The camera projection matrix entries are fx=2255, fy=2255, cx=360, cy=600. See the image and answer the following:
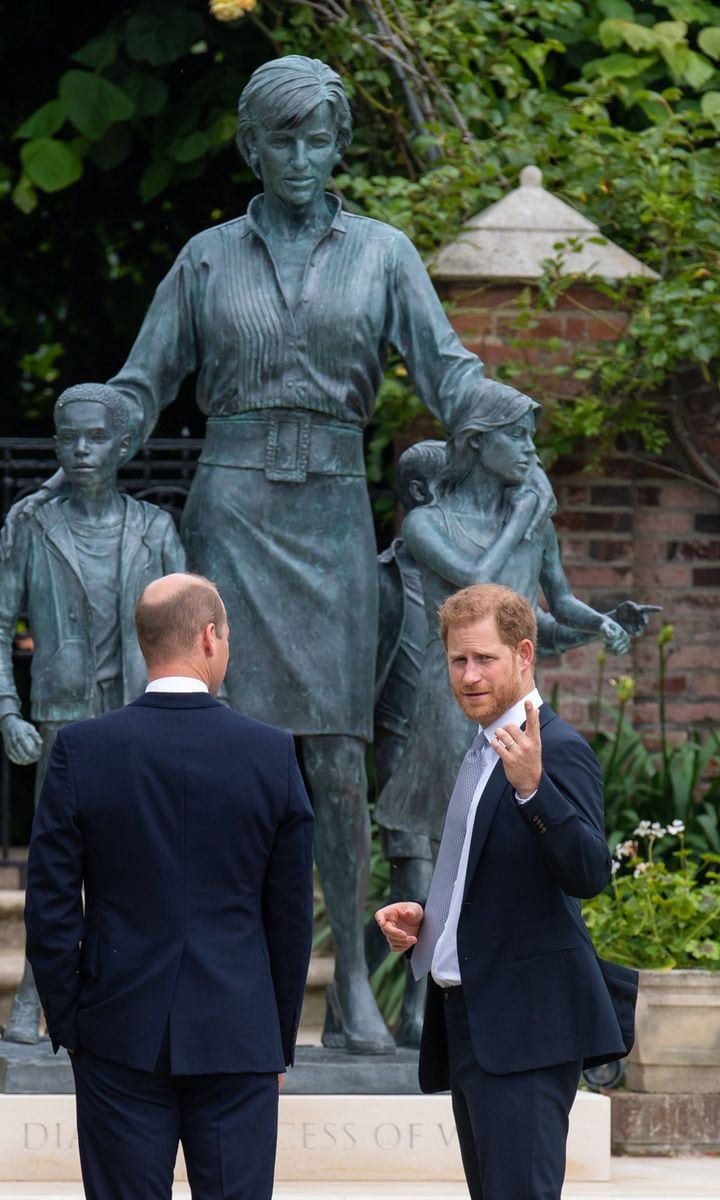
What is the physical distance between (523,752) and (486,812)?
0.78ft

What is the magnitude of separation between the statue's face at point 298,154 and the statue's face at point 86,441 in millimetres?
684

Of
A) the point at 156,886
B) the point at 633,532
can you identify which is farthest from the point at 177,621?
the point at 633,532

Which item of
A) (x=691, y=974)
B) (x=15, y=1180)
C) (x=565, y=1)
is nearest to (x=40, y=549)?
(x=15, y=1180)

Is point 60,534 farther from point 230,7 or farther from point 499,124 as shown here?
point 499,124

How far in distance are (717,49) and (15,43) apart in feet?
9.75

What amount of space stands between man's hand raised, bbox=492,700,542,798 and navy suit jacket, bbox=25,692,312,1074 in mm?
385

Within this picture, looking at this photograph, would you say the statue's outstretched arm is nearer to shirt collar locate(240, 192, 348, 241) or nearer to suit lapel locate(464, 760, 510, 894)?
shirt collar locate(240, 192, 348, 241)

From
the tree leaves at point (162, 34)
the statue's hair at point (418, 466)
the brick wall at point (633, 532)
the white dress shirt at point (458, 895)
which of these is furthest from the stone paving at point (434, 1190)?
the tree leaves at point (162, 34)

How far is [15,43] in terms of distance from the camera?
9367 millimetres

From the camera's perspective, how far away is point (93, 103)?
27.2ft

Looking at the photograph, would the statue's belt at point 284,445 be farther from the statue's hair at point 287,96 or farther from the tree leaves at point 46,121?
the tree leaves at point 46,121

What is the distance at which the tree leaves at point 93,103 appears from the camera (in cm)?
825

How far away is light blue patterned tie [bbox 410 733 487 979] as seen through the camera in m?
3.66

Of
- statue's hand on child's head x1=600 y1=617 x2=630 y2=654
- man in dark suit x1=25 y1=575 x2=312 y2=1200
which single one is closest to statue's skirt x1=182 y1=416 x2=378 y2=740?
statue's hand on child's head x1=600 y1=617 x2=630 y2=654
